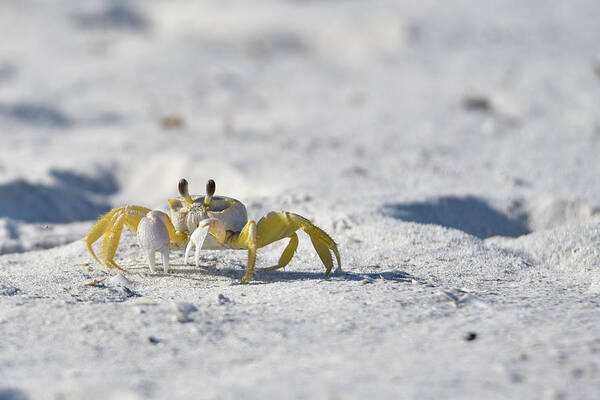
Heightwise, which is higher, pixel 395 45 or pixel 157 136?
pixel 395 45

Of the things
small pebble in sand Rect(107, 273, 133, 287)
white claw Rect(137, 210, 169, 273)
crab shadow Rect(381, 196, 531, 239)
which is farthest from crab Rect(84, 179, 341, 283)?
crab shadow Rect(381, 196, 531, 239)

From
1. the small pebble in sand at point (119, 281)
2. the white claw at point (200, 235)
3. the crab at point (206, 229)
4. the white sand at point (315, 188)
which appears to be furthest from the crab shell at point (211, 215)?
the small pebble in sand at point (119, 281)

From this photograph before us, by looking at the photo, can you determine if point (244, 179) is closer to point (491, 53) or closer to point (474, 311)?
point (474, 311)

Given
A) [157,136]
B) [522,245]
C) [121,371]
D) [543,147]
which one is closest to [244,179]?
[157,136]

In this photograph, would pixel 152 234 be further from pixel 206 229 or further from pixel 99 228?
pixel 99 228

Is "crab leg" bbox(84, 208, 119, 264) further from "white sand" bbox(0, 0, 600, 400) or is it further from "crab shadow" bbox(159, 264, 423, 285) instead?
"crab shadow" bbox(159, 264, 423, 285)

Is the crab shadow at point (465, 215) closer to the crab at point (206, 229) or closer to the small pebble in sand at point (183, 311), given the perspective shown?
the crab at point (206, 229)
